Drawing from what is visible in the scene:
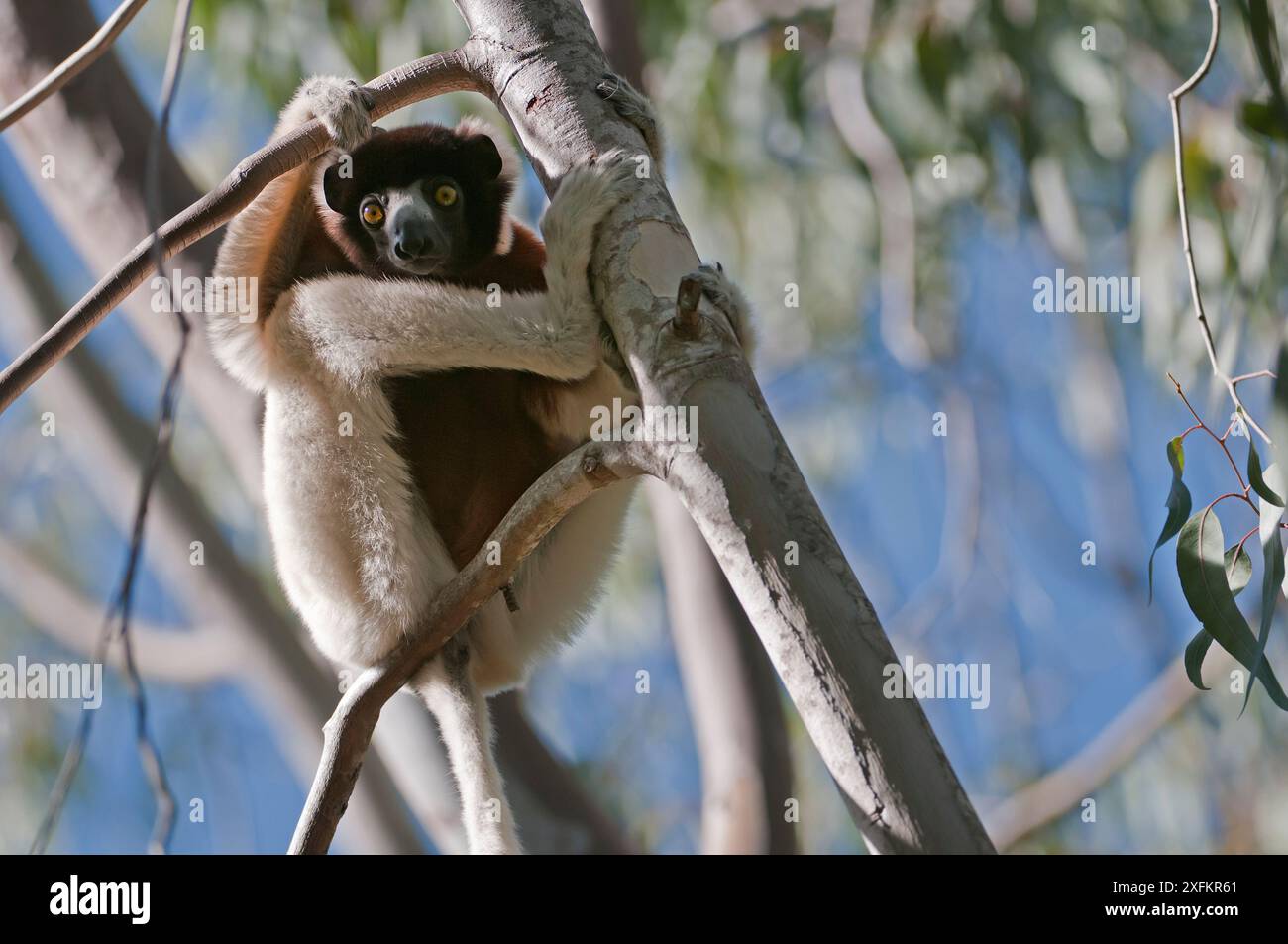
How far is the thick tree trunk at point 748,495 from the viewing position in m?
1.74

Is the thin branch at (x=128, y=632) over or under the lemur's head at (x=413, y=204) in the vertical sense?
under

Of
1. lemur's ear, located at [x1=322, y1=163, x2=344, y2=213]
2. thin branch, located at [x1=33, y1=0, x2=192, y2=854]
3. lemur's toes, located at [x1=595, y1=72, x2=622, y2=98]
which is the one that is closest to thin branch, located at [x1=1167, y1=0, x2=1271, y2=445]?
lemur's toes, located at [x1=595, y1=72, x2=622, y2=98]

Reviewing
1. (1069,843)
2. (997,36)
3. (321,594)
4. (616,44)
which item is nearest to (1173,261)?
(997,36)

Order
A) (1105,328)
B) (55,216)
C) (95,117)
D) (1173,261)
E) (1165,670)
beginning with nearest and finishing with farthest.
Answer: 1. (95,117)
2. (55,216)
3. (1173,261)
4. (1165,670)
5. (1105,328)

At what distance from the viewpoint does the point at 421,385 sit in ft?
10.1

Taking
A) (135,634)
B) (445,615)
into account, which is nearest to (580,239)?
(445,615)

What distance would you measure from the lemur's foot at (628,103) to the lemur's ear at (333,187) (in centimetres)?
100

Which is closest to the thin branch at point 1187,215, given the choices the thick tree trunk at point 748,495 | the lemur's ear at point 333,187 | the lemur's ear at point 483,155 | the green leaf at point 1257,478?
the green leaf at point 1257,478

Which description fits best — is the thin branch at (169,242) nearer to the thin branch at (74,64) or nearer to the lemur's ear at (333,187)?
the thin branch at (74,64)

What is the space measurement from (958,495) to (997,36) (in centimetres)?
239

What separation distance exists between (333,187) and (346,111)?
0.70 metres

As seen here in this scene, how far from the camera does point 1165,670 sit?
7066 mm

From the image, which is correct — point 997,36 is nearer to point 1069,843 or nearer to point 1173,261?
point 1173,261

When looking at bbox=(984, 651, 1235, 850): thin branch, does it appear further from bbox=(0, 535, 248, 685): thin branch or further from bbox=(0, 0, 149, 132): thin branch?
bbox=(0, 0, 149, 132): thin branch
